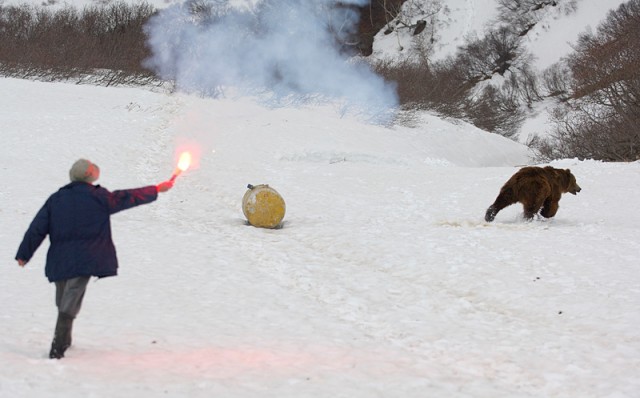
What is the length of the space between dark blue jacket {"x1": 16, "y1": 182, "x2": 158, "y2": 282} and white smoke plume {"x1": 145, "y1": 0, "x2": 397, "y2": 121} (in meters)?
42.6

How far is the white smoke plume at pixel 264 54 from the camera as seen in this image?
5169 centimetres

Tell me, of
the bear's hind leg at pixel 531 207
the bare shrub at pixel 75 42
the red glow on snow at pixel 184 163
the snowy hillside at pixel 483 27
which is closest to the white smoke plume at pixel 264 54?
the bare shrub at pixel 75 42

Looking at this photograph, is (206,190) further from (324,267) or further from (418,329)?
(418,329)

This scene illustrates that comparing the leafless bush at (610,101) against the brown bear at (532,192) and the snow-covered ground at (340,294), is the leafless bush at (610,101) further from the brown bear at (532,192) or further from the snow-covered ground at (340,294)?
the brown bear at (532,192)

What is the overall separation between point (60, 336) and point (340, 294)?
14.0 feet

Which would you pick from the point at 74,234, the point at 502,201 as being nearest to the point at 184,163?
the point at 74,234

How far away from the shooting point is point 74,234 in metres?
6.42

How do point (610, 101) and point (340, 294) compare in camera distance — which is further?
point (610, 101)

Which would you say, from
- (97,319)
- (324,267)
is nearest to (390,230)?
(324,267)

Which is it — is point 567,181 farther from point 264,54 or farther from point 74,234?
point 264,54

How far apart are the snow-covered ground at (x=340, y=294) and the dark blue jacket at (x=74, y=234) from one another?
878mm

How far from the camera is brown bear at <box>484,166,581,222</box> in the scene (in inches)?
573

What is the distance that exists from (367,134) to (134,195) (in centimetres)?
2983

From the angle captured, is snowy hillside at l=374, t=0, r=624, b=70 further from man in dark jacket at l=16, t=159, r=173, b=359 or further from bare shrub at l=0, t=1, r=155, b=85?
man in dark jacket at l=16, t=159, r=173, b=359
